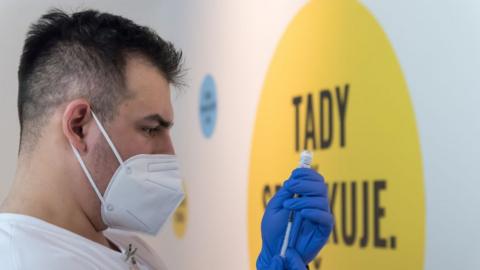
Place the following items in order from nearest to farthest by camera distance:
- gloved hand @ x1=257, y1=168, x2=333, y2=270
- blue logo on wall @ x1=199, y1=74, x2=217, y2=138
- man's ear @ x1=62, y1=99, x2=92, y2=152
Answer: man's ear @ x1=62, y1=99, x2=92, y2=152 → gloved hand @ x1=257, y1=168, x2=333, y2=270 → blue logo on wall @ x1=199, y1=74, x2=217, y2=138

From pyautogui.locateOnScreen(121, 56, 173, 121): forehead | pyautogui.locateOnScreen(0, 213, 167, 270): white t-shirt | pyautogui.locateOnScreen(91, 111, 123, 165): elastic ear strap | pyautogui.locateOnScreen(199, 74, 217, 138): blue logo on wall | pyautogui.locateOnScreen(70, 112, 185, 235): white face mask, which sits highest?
pyautogui.locateOnScreen(199, 74, 217, 138): blue logo on wall

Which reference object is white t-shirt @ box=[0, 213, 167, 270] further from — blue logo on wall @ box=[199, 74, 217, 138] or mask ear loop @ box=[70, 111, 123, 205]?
blue logo on wall @ box=[199, 74, 217, 138]

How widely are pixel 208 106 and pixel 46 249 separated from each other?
1229 millimetres

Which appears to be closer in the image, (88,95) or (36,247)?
(36,247)

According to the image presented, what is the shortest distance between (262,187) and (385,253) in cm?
54

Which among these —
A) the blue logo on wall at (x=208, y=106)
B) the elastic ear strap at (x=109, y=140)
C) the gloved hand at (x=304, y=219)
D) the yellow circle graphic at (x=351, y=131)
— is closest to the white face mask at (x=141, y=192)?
the elastic ear strap at (x=109, y=140)

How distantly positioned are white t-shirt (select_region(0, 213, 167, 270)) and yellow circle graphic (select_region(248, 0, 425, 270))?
Result: 547 millimetres

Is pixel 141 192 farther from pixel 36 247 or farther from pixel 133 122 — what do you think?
pixel 36 247

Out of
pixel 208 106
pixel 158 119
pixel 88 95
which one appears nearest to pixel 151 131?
pixel 158 119

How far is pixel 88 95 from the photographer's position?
1.17m

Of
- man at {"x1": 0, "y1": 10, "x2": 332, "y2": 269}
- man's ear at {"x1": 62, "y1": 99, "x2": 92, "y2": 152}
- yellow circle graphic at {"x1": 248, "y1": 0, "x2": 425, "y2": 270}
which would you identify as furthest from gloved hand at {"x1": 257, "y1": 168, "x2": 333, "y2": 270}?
man's ear at {"x1": 62, "y1": 99, "x2": 92, "y2": 152}

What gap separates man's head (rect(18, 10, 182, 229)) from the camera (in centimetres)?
117

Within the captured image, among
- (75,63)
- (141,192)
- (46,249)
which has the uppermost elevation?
(75,63)

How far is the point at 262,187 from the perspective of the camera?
1.85 meters
